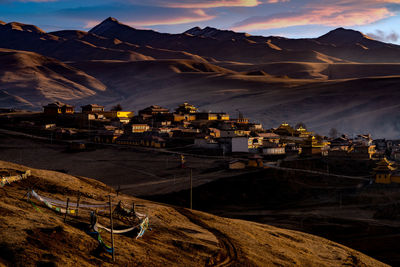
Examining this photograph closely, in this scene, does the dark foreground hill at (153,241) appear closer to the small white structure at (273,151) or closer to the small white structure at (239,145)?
the small white structure at (273,151)

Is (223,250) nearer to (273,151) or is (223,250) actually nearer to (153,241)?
(153,241)

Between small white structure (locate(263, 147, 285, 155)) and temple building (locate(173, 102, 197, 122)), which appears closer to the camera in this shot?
small white structure (locate(263, 147, 285, 155))

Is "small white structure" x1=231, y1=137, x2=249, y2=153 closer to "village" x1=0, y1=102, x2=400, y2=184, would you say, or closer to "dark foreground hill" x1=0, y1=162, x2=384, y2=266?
"village" x1=0, y1=102, x2=400, y2=184

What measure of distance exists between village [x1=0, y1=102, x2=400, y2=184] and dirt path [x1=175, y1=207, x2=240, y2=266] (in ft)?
111

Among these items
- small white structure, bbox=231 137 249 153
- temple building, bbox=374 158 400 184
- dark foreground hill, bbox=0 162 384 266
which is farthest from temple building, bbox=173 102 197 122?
dark foreground hill, bbox=0 162 384 266

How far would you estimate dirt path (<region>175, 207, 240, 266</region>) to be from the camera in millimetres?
24500

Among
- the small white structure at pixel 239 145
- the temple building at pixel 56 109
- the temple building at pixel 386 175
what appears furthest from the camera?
the temple building at pixel 56 109

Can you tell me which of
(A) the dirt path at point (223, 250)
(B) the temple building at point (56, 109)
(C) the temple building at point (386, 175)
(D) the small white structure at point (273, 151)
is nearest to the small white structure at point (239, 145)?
(D) the small white structure at point (273, 151)

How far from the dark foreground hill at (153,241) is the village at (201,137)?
104ft

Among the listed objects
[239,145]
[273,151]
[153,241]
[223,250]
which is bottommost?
[223,250]

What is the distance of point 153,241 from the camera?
83.1ft

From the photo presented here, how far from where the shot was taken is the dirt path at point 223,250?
24.5 meters

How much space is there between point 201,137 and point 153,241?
63726 mm

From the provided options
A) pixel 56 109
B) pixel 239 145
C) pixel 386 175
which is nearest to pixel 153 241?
pixel 386 175
